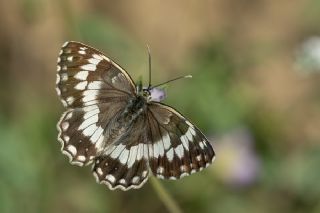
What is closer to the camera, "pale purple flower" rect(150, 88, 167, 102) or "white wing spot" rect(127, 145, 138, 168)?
"white wing spot" rect(127, 145, 138, 168)

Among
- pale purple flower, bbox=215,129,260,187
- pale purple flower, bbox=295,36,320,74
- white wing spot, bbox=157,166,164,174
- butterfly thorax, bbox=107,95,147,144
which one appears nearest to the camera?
white wing spot, bbox=157,166,164,174

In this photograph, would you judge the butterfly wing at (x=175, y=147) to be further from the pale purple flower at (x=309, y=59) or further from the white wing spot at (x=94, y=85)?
the pale purple flower at (x=309, y=59)

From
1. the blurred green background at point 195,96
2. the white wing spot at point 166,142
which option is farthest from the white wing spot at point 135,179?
the blurred green background at point 195,96

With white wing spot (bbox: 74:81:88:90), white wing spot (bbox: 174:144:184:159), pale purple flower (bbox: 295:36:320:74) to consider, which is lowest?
white wing spot (bbox: 174:144:184:159)

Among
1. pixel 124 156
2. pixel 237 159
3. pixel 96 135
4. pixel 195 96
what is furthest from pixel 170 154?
pixel 237 159

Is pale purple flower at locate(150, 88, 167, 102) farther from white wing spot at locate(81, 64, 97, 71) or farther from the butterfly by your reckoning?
white wing spot at locate(81, 64, 97, 71)

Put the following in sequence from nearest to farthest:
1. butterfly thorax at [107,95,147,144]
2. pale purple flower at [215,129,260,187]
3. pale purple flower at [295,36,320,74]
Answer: butterfly thorax at [107,95,147,144], pale purple flower at [295,36,320,74], pale purple flower at [215,129,260,187]

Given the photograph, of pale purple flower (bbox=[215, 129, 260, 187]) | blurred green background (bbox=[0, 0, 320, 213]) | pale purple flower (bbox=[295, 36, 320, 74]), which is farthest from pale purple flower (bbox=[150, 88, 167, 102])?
pale purple flower (bbox=[215, 129, 260, 187])

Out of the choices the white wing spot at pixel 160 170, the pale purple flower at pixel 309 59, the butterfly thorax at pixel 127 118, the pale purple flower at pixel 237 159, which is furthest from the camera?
the pale purple flower at pixel 237 159

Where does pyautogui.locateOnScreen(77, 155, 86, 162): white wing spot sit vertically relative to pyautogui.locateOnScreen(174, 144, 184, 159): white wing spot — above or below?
below
